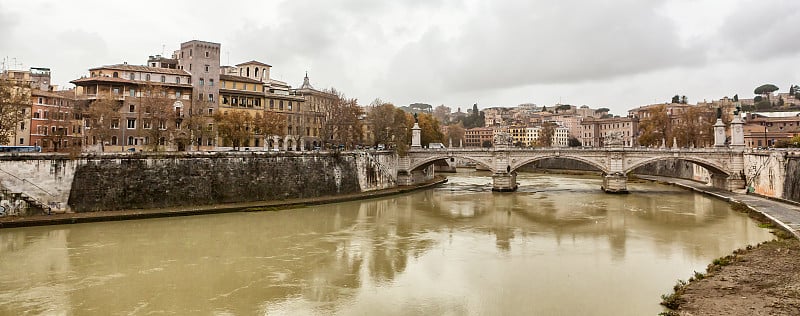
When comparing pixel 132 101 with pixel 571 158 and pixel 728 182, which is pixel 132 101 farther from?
pixel 728 182

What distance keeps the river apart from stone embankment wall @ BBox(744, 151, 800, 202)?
3089 millimetres

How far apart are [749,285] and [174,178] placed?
83.8ft

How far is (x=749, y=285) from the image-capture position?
12.5 meters

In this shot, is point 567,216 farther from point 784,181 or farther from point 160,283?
point 160,283

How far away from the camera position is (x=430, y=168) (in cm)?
5006

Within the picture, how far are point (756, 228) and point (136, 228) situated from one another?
26145 mm

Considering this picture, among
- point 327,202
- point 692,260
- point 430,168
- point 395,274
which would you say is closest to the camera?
point 395,274

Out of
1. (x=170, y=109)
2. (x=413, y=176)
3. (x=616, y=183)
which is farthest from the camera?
(x=413, y=176)

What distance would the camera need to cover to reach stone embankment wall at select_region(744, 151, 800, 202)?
83.5 feet

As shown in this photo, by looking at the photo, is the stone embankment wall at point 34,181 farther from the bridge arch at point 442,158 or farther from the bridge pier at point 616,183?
the bridge pier at point 616,183

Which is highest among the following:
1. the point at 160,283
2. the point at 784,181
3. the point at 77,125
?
the point at 77,125

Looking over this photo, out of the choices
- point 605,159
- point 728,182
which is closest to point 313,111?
point 605,159

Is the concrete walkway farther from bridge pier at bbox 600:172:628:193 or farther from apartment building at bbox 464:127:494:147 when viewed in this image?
apartment building at bbox 464:127:494:147

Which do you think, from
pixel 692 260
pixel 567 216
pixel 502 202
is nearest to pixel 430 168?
pixel 502 202
